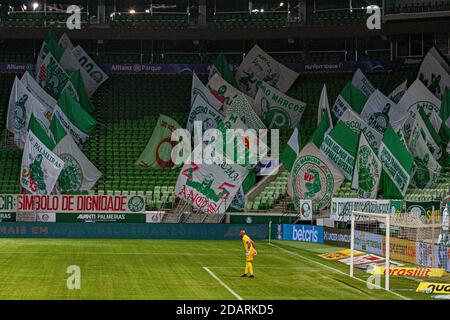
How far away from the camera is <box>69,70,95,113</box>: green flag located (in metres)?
64.9

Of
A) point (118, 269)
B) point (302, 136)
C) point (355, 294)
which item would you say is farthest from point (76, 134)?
point (355, 294)

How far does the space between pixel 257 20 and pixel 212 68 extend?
6823 mm

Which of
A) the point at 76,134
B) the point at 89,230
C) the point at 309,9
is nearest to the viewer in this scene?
the point at 89,230

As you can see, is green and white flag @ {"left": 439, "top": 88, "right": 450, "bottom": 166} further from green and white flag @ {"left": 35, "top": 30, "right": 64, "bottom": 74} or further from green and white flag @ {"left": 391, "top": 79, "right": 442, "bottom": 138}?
green and white flag @ {"left": 35, "top": 30, "right": 64, "bottom": 74}

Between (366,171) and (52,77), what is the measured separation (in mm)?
25968

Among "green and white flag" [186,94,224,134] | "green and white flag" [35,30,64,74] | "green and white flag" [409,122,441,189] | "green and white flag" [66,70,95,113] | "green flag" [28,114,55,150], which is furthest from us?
"green and white flag" [35,30,64,74]

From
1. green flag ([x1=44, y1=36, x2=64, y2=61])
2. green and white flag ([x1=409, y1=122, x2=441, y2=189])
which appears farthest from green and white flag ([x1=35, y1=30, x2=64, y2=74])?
green and white flag ([x1=409, y1=122, x2=441, y2=189])

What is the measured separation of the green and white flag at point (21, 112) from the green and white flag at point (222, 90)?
12267mm

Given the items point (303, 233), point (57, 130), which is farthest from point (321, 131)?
point (57, 130)

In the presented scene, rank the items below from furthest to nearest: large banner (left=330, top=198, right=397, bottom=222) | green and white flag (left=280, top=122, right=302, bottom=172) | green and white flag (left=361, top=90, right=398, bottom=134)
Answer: green and white flag (left=361, top=90, right=398, bottom=134), green and white flag (left=280, top=122, right=302, bottom=172), large banner (left=330, top=198, right=397, bottom=222)

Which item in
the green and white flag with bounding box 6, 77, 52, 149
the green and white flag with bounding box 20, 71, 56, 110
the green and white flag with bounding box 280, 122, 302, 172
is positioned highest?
the green and white flag with bounding box 20, 71, 56, 110

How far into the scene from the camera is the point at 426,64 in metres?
66.3

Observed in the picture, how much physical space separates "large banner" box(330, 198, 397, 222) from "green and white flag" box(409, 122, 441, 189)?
7273 mm
